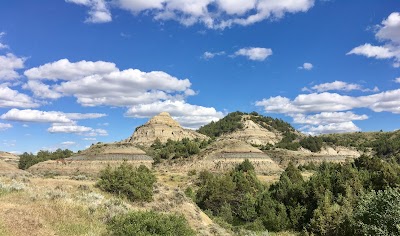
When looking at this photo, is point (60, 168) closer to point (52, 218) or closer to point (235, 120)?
point (52, 218)

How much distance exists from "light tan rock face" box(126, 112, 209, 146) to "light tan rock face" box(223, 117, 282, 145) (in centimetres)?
1785

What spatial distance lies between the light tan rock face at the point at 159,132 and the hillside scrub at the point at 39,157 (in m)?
39.8

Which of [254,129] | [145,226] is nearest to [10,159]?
[254,129]

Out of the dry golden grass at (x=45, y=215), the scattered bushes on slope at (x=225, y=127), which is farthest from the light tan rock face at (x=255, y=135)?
the dry golden grass at (x=45, y=215)

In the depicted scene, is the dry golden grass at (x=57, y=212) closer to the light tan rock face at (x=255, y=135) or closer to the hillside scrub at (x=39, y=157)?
the hillside scrub at (x=39, y=157)

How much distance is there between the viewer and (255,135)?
162 m

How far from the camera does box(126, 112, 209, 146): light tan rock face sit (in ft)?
504

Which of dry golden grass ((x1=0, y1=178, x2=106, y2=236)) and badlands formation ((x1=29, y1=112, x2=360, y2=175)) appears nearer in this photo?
dry golden grass ((x1=0, y1=178, x2=106, y2=236))

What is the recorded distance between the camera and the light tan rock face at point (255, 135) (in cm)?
15612

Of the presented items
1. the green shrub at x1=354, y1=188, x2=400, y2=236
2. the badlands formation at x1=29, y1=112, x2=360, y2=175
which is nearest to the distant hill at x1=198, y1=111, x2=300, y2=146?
the badlands formation at x1=29, y1=112, x2=360, y2=175

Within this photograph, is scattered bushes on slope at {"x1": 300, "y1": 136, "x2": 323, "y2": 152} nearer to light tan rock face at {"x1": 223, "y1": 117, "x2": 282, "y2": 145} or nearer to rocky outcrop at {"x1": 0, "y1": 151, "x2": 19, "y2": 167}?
light tan rock face at {"x1": 223, "y1": 117, "x2": 282, "y2": 145}

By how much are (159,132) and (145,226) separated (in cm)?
14187

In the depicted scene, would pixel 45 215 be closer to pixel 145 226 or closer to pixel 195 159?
pixel 145 226

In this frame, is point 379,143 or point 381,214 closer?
point 381,214
